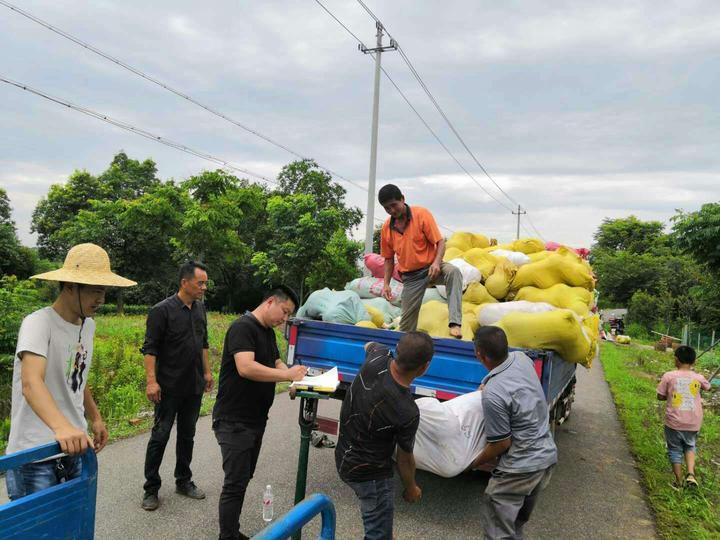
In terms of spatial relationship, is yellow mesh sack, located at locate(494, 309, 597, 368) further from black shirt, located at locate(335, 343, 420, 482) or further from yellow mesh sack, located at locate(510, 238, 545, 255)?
yellow mesh sack, located at locate(510, 238, 545, 255)

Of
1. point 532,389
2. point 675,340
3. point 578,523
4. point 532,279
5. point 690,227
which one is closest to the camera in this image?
point 532,389

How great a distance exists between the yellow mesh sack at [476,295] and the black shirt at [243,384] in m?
2.67

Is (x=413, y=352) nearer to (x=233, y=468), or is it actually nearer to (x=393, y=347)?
(x=233, y=468)

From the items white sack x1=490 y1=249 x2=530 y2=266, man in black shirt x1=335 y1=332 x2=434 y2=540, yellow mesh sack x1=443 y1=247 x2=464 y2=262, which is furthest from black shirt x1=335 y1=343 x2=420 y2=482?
yellow mesh sack x1=443 y1=247 x2=464 y2=262

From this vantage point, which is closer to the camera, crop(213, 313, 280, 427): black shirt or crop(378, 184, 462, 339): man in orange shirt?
crop(213, 313, 280, 427): black shirt

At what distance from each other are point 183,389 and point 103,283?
1662mm

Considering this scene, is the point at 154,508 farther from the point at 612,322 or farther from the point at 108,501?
the point at 612,322

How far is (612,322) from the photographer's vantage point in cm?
2738

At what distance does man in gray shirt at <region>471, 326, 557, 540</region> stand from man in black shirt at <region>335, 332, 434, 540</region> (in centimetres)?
44

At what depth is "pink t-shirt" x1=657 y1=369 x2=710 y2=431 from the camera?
4355 millimetres

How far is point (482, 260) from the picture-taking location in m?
5.53

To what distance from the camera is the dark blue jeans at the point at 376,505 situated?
7.85ft

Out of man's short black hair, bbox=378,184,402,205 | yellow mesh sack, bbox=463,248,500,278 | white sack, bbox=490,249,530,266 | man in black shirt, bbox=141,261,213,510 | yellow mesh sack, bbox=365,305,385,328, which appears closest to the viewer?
man in black shirt, bbox=141,261,213,510

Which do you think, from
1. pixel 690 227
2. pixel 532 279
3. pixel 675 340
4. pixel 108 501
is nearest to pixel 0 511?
pixel 108 501
